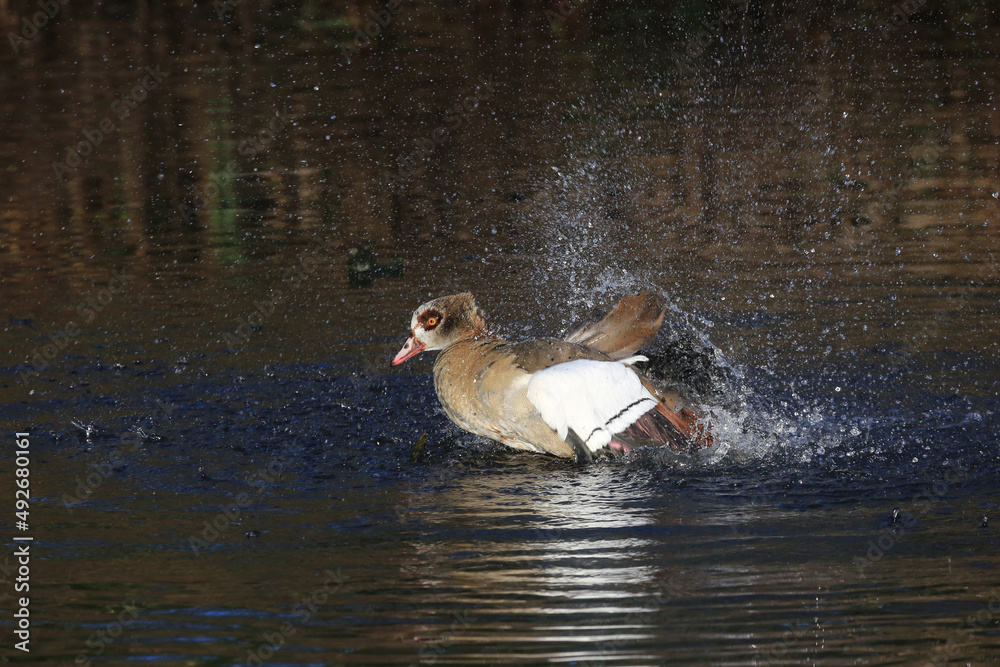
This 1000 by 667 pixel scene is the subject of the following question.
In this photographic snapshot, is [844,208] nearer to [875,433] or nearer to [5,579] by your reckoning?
[875,433]

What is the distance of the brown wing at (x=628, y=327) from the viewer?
22.8ft

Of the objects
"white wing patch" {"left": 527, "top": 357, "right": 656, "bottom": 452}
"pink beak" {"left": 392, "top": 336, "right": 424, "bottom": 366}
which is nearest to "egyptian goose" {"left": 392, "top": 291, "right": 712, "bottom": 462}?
"white wing patch" {"left": 527, "top": 357, "right": 656, "bottom": 452}

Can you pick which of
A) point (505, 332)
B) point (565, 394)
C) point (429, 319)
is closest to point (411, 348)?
point (429, 319)

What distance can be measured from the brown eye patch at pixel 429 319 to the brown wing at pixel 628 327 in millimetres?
755

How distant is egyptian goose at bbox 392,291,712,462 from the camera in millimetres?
6383

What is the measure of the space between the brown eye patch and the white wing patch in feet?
2.66

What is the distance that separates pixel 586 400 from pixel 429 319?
1.12m

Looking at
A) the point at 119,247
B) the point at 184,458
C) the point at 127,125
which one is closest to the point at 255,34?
the point at 127,125

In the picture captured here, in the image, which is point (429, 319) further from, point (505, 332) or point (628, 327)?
point (505, 332)

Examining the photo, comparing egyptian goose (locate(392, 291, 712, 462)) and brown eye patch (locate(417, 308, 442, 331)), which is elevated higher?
brown eye patch (locate(417, 308, 442, 331))

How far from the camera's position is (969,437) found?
6.46 metres

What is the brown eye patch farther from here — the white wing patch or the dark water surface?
the white wing patch

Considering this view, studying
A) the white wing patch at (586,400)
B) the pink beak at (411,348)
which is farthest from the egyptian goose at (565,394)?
the pink beak at (411,348)

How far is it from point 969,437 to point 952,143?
6.69 meters
